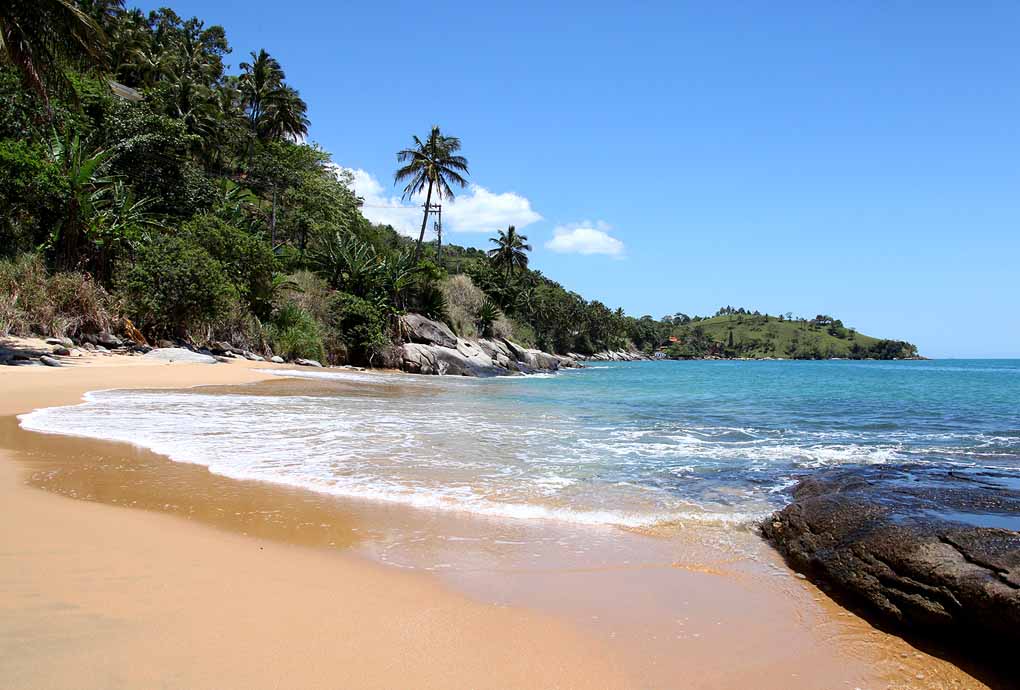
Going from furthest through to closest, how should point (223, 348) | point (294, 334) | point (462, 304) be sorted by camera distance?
point (462, 304)
point (294, 334)
point (223, 348)

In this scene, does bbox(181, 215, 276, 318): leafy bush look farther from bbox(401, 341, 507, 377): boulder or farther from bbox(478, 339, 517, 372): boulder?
bbox(478, 339, 517, 372): boulder

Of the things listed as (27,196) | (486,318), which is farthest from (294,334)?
(486,318)

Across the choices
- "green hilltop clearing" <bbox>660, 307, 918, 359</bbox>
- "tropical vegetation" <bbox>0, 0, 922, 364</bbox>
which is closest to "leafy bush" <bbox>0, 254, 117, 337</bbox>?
"tropical vegetation" <bbox>0, 0, 922, 364</bbox>

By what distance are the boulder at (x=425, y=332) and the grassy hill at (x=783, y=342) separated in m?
103

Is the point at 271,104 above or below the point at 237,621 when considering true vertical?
above

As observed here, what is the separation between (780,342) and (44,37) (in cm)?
15099

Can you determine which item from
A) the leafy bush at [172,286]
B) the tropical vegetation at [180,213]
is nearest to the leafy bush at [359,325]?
the tropical vegetation at [180,213]

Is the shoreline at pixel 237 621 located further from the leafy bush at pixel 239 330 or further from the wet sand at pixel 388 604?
the leafy bush at pixel 239 330

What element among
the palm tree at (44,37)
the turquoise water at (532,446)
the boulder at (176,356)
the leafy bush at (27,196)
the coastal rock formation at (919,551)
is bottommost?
the turquoise water at (532,446)

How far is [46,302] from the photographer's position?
60.1ft

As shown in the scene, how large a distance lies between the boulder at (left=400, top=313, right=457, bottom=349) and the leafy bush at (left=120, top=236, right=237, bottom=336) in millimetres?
11150

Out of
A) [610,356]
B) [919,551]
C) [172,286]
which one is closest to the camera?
[919,551]

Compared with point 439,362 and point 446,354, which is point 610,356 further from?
point 439,362

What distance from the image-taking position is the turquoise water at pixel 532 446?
5770 millimetres
